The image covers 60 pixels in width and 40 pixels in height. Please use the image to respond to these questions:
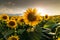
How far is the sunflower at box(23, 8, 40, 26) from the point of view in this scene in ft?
3.40

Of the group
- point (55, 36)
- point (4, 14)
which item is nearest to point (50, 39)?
point (55, 36)

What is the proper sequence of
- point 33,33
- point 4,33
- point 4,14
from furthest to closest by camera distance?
point 4,14 < point 4,33 < point 33,33

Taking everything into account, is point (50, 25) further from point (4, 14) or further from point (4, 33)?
point (4, 14)

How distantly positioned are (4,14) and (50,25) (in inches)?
28.4

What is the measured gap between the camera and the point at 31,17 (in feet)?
3.48

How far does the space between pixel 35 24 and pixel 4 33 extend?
170 millimetres

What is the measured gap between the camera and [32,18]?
1059 millimetres

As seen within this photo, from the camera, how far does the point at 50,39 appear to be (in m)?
1.06

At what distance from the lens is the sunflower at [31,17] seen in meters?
1.04

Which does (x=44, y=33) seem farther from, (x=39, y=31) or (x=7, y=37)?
(x=7, y=37)

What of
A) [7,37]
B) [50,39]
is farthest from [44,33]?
[7,37]

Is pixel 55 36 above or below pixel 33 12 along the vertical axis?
below

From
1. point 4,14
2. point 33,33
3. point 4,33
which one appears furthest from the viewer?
point 4,14

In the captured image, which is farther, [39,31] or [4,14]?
[4,14]
